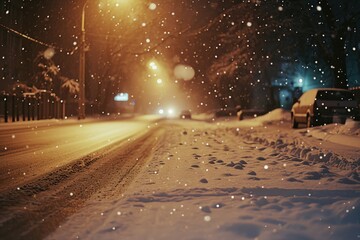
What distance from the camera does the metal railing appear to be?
28188 mm

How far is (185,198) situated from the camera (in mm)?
5602

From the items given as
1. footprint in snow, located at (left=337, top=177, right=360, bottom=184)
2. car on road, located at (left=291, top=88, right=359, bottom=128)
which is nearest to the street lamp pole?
car on road, located at (left=291, top=88, right=359, bottom=128)

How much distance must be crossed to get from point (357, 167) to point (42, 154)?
24.0 feet

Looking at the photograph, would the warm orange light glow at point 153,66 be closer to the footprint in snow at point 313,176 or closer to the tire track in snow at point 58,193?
the tire track in snow at point 58,193

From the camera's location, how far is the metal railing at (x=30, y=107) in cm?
2819

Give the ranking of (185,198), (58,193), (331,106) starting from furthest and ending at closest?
(331,106)
(58,193)
(185,198)

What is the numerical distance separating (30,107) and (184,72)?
2714 centimetres

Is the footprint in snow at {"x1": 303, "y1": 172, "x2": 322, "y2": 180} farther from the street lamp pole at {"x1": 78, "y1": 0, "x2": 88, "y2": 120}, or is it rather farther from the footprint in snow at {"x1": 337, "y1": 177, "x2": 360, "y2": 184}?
the street lamp pole at {"x1": 78, "y1": 0, "x2": 88, "y2": 120}

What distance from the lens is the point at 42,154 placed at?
1057cm

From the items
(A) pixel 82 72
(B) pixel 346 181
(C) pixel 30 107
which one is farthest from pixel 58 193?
(A) pixel 82 72

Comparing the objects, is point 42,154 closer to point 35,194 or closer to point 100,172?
point 100,172

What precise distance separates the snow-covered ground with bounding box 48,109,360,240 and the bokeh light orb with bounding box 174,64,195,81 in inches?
1703

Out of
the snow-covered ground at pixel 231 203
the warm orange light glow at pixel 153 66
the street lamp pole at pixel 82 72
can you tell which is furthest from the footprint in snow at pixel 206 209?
the warm orange light glow at pixel 153 66

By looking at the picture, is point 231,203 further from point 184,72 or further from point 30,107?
point 184,72
